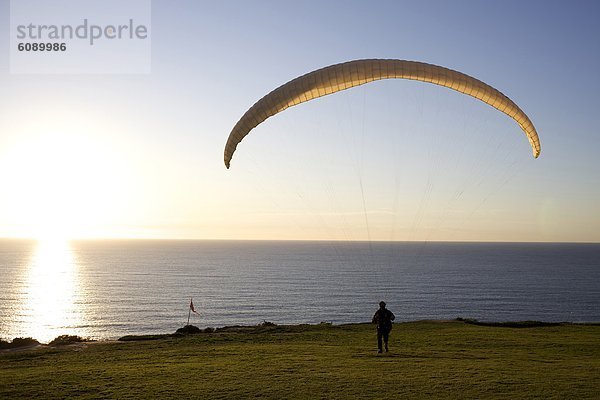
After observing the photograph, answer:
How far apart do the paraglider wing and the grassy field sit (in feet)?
28.9

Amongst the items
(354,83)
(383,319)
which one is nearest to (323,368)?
(383,319)

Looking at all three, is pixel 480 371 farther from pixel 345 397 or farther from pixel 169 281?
pixel 169 281

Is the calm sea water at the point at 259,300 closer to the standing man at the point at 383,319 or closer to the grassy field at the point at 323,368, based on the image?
the grassy field at the point at 323,368

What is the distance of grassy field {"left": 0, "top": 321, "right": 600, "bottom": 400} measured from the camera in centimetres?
1304

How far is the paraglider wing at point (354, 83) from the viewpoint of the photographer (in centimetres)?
1692

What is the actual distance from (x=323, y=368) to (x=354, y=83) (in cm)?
994

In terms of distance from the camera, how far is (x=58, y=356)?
20.9 meters

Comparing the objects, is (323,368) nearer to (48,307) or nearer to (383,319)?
(383,319)

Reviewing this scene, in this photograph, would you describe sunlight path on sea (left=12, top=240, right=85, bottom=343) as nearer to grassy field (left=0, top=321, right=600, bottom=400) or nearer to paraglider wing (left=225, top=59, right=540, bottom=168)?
grassy field (left=0, top=321, right=600, bottom=400)

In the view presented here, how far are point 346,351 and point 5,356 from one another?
1528 cm

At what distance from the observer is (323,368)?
15695 mm

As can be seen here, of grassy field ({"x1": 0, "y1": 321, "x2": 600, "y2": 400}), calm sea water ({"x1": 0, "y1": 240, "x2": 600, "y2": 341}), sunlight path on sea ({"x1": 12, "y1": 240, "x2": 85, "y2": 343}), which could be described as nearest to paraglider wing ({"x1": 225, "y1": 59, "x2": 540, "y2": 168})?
grassy field ({"x1": 0, "y1": 321, "x2": 600, "y2": 400})

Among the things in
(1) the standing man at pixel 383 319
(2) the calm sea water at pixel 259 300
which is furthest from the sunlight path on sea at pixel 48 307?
(1) the standing man at pixel 383 319

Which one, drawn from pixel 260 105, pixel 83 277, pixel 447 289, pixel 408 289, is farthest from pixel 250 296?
pixel 260 105
